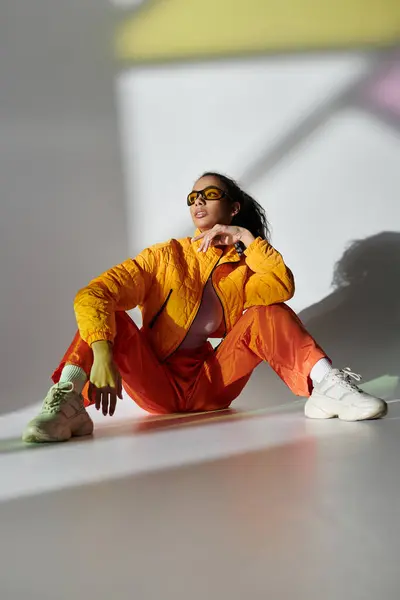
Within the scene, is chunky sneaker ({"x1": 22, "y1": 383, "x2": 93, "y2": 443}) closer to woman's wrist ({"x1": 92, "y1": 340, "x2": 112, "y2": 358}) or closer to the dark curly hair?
woman's wrist ({"x1": 92, "y1": 340, "x2": 112, "y2": 358})

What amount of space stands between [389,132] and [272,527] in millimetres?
2928

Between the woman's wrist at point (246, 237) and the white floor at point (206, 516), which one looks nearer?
the white floor at point (206, 516)

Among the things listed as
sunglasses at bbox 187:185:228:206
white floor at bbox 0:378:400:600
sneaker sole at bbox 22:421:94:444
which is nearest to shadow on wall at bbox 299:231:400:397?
sunglasses at bbox 187:185:228:206

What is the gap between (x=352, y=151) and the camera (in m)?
3.60

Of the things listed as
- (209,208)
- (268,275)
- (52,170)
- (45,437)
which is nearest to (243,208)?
(209,208)

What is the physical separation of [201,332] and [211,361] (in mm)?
110

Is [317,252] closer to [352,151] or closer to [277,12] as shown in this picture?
[352,151]

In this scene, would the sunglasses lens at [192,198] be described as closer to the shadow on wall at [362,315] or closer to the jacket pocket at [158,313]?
the jacket pocket at [158,313]

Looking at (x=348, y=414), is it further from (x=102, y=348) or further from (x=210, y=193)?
(x=210, y=193)

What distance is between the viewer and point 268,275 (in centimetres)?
225

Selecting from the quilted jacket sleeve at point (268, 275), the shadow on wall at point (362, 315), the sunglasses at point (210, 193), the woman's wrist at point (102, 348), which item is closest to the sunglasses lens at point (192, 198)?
the sunglasses at point (210, 193)

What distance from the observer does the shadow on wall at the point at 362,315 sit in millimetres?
3096

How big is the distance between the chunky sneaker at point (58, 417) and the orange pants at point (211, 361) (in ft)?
0.31

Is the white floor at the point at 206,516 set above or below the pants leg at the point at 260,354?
below
